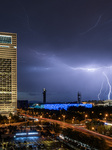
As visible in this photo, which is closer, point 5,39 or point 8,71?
point 5,39

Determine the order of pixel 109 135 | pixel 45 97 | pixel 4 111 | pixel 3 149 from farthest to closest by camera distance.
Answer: pixel 45 97 < pixel 4 111 < pixel 109 135 < pixel 3 149

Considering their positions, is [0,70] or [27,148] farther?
[0,70]

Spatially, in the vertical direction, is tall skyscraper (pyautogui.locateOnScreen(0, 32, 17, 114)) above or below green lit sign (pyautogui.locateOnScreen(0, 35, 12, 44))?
below

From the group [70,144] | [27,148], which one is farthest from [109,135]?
[27,148]

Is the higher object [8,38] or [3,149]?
[8,38]

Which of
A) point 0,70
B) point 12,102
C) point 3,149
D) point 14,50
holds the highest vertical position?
point 14,50

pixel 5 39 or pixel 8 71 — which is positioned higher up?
pixel 5 39

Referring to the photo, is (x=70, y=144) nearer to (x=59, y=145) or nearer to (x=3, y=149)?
(x=59, y=145)

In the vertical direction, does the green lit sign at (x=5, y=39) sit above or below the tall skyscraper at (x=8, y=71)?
above
